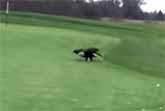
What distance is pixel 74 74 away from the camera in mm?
11109

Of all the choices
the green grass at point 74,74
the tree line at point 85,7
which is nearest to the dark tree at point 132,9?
the tree line at point 85,7

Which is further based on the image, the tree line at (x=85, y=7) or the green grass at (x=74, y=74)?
the tree line at (x=85, y=7)

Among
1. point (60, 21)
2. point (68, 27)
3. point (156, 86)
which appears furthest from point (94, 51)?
point (60, 21)

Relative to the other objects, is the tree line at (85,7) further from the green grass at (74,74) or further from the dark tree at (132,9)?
the green grass at (74,74)

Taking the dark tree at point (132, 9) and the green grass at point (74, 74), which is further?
the dark tree at point (132, 9)

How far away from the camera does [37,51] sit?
15492mm

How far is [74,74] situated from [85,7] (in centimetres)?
2387

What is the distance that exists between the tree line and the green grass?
9.91m

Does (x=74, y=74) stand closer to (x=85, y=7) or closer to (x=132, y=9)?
(x=132, y=9)

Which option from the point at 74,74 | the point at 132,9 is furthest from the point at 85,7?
the point at 74,74

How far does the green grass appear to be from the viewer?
792 cm

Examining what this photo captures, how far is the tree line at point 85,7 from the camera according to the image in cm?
3141

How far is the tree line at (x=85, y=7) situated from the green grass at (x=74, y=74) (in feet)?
32.5

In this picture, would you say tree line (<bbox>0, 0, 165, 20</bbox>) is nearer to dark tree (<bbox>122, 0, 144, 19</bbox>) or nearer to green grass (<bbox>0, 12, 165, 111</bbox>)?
dark tree (<bbox>122, 0, 144, 19</bbox>)
